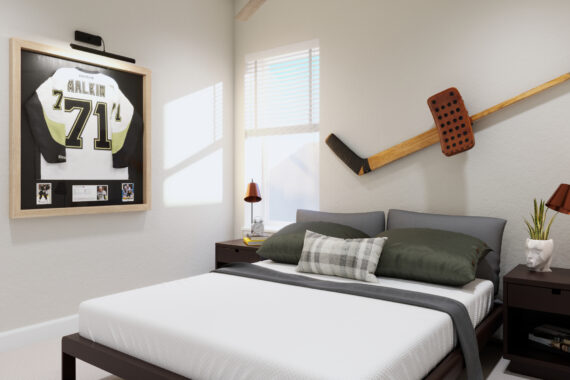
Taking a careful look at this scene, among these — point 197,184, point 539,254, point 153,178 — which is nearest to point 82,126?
point 153,178

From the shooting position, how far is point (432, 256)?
2.43 m

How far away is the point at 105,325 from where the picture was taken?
1991 millimetres

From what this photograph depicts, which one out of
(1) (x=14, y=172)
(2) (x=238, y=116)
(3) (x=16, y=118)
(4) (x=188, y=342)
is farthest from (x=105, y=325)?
(2) (x=238, y=116)

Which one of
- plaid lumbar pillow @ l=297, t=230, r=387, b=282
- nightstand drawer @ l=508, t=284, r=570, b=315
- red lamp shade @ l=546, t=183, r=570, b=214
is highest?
red lamp shade @ l=546, t=183, r=570, b=214

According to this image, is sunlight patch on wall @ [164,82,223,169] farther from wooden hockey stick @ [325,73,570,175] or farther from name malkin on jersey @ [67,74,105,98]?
wooden hockey stick @ [325,73,570,175]

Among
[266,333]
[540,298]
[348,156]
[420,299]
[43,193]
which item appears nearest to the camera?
[266,333]

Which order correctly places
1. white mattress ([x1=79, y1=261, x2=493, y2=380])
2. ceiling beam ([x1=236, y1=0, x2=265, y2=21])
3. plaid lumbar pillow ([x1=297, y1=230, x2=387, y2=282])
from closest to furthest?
white mattress ([x1=79, y1=261, x2=493, y2=380]), ceiling beam ([x1=236, y1=0, x2=265, y2=21]), plaid lumbar pillow ([x1=297, y1=230, x2=387, y2=282])

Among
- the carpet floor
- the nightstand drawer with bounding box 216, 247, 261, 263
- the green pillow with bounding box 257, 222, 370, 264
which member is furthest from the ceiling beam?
the nightstand drawer with bounding box 216, 247, 261, 263

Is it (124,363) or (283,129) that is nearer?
(124,363)

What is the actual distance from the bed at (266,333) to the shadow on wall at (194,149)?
1.57 m

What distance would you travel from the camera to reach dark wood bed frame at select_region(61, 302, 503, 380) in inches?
68.6

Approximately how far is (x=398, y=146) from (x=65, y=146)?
2429 millimetres

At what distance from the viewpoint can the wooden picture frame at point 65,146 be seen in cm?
277

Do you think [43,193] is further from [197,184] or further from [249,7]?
[249,7]
